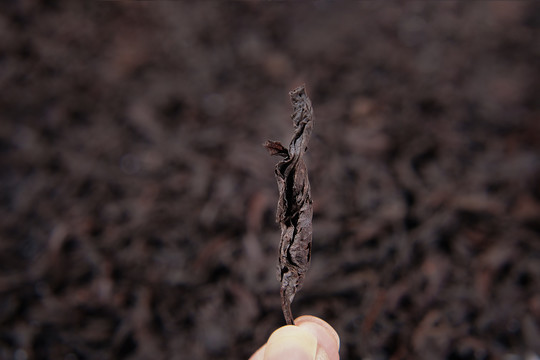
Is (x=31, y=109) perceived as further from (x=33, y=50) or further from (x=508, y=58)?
(x=508, y=58)

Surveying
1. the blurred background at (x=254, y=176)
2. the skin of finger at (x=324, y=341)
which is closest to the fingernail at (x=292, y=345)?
the skin of finger at (x=324, y=341)

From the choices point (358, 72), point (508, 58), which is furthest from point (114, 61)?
point (508, 58)

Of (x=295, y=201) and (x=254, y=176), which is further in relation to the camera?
(x=254, y=176)

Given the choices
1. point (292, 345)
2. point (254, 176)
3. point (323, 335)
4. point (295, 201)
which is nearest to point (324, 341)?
point (323, 335)

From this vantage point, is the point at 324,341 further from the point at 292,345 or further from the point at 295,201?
the point at 295,201

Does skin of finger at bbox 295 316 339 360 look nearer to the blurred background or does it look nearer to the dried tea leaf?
the dried tea leaf

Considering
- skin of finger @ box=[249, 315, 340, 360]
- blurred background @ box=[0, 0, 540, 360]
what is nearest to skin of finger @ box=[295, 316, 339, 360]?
skin of finger @ box=[249, 315, 340, 360]
